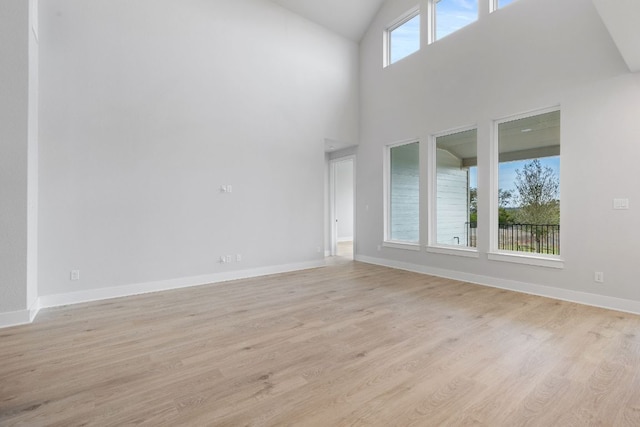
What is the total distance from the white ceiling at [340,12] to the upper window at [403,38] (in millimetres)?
581

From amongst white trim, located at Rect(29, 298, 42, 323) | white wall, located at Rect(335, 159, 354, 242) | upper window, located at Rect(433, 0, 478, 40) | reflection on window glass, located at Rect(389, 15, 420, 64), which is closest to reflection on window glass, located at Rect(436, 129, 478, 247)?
upper window, located at Rect(433, 0, 478, 40)

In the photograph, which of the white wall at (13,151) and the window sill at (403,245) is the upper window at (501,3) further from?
the white wall at (13,151)

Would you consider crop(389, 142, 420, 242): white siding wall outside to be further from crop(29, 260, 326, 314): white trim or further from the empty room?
crop(29, 260, 326, 314): white trim

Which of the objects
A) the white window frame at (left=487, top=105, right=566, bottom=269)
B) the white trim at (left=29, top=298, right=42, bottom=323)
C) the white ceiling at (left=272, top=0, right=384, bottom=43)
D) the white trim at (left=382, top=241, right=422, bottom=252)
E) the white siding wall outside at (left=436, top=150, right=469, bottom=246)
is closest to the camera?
the white trim at (left=29, top=298, right=42, bottom=323)

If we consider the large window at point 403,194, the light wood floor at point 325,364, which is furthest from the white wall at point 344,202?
the light wood floor at point 325,364

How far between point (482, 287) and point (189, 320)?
13.0ft

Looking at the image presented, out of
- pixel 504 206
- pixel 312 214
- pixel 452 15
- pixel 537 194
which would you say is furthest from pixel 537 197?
pixel 312 214

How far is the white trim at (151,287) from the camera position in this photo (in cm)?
371

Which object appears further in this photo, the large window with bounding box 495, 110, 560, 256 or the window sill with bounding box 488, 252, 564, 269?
the large window with bounding box 495, 110, 560, 256

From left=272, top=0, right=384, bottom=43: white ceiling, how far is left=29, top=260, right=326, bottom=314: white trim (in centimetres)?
487

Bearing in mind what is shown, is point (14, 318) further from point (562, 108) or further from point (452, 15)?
point (452, 15)

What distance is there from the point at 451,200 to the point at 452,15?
3155 mm

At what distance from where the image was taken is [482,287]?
14.5ft

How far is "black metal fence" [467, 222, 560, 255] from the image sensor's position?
4.04 meters
